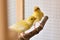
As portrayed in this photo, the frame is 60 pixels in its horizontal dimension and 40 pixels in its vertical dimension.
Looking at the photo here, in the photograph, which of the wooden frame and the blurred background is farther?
the blurred background

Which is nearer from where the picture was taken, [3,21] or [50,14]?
Answer: [3,21]

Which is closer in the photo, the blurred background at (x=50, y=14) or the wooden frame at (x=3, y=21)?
the wooden frame at (x=3, y=21)

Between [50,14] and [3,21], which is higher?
[3,21]

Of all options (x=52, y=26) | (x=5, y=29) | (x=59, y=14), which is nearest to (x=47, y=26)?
(x=52, y=26)

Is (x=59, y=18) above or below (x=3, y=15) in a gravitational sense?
below

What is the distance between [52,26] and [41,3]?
0.76 feet

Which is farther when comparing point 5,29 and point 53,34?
point 53,34

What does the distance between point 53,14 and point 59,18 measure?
64 millimetres

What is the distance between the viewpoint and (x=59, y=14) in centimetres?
107

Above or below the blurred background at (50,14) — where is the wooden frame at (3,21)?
above

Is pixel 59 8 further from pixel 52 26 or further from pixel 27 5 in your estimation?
pixel 27 5

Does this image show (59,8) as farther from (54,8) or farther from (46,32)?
(46,32)

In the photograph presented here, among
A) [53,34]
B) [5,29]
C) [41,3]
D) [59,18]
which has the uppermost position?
[5,29]

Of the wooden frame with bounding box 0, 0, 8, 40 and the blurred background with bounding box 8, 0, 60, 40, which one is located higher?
the wooden frame with bounding box 0, 0, 8, 40
